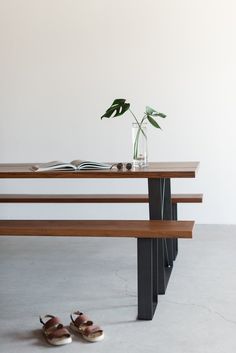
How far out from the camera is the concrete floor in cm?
263

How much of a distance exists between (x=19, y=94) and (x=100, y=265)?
2.37 metres

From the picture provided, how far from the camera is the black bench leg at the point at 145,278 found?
2.90 metres

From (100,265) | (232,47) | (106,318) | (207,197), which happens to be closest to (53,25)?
(232,47)

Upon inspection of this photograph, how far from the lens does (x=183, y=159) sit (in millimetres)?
5504

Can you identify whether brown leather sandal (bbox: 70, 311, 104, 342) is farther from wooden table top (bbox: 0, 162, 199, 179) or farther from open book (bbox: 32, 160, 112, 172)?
open book (bbox: 32, 160, 112, 172)

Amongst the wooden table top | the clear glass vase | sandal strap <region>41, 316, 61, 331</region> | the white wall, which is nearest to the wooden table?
the wooden table top

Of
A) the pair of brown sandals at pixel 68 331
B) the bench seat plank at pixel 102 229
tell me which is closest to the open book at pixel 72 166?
the bench seat plank at pixel 102 229

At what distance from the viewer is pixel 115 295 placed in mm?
3322

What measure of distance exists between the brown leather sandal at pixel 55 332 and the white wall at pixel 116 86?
3.00 m

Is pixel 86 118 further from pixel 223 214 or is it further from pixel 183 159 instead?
pixel 223 214

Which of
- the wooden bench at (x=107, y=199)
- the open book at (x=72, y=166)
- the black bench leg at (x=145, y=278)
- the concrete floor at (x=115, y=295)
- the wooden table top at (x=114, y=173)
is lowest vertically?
the concrete floor at (x=115, y=295)

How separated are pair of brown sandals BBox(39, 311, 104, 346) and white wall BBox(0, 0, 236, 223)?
2.95 metres

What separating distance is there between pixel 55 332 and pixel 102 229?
0.57 metres

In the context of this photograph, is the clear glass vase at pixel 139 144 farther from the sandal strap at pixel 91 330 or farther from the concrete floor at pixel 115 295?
the sandal strap at pixel 91 330
